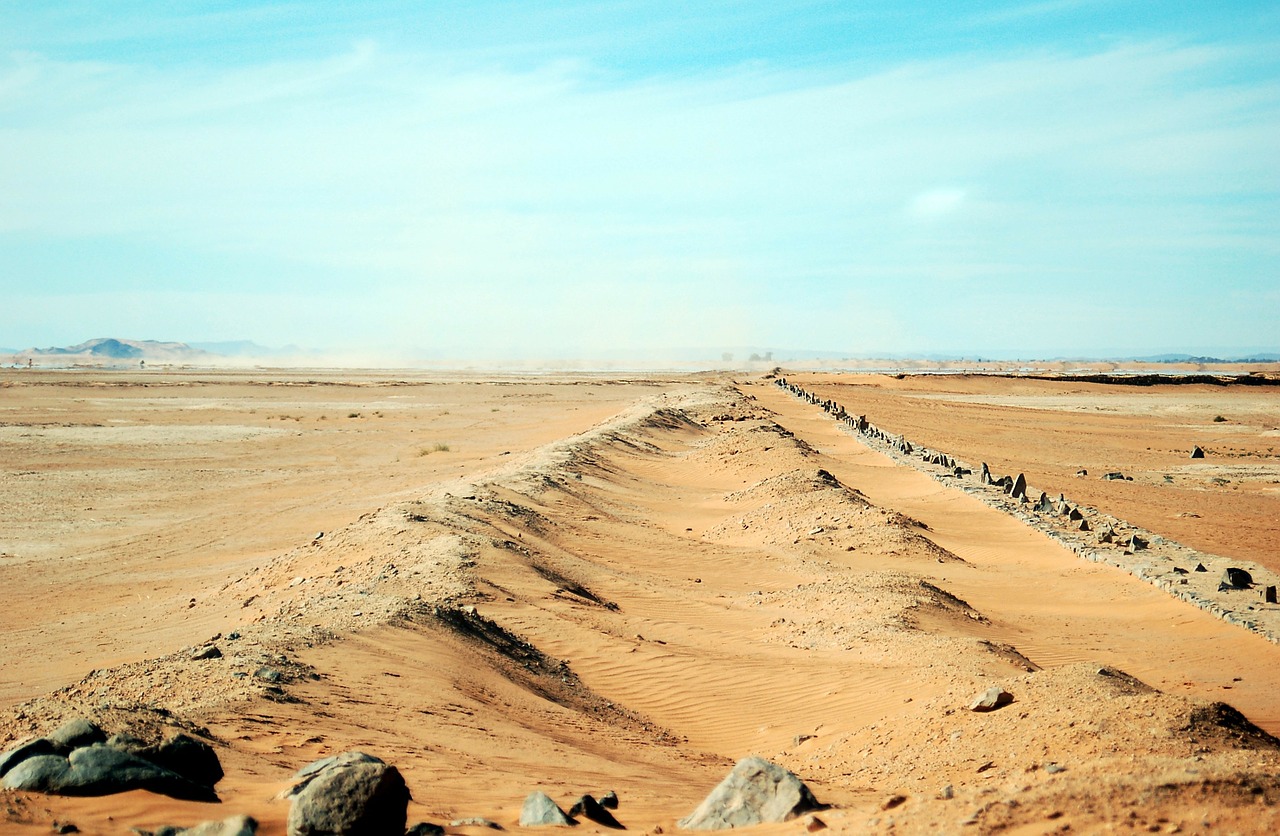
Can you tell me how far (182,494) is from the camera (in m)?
21.6

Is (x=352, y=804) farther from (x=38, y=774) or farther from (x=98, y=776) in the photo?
(x=38, y=774)

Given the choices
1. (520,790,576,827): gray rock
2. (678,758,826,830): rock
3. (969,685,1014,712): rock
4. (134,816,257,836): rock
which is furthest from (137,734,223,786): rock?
(969,685,1014,712): rock

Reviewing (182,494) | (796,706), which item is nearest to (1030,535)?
(796,706)

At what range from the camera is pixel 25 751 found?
4910 millimetres

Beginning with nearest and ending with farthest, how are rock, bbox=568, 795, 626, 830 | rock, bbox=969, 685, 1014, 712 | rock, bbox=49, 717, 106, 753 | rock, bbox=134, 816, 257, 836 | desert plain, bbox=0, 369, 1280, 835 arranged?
rock, bbox=134, 816, 257, 836 → rock, bbox=49, 717, 106, 753 → rock, bbox=568, 795, 626, 830 → desert plain, bbox=0, 369, 1280, 835 → rock, bbox=969, 685, 1014, 712

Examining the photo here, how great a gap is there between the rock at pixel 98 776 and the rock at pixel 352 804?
0.70 meters

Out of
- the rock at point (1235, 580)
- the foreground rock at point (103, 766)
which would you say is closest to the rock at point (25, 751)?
the foreground rock at point (103, 766)

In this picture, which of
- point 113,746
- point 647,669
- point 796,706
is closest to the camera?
point 113,746

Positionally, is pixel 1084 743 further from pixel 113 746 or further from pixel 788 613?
pixel 788 613

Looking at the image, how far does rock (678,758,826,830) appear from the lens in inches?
209

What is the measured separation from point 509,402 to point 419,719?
4814 centimetres

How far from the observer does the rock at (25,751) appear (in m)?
4.84

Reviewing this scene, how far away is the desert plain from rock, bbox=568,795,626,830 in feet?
0.64

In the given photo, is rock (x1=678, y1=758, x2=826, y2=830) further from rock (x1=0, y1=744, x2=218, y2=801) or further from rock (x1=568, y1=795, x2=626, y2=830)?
rock (x1=0, y1=744, x2=218, y2=801)
